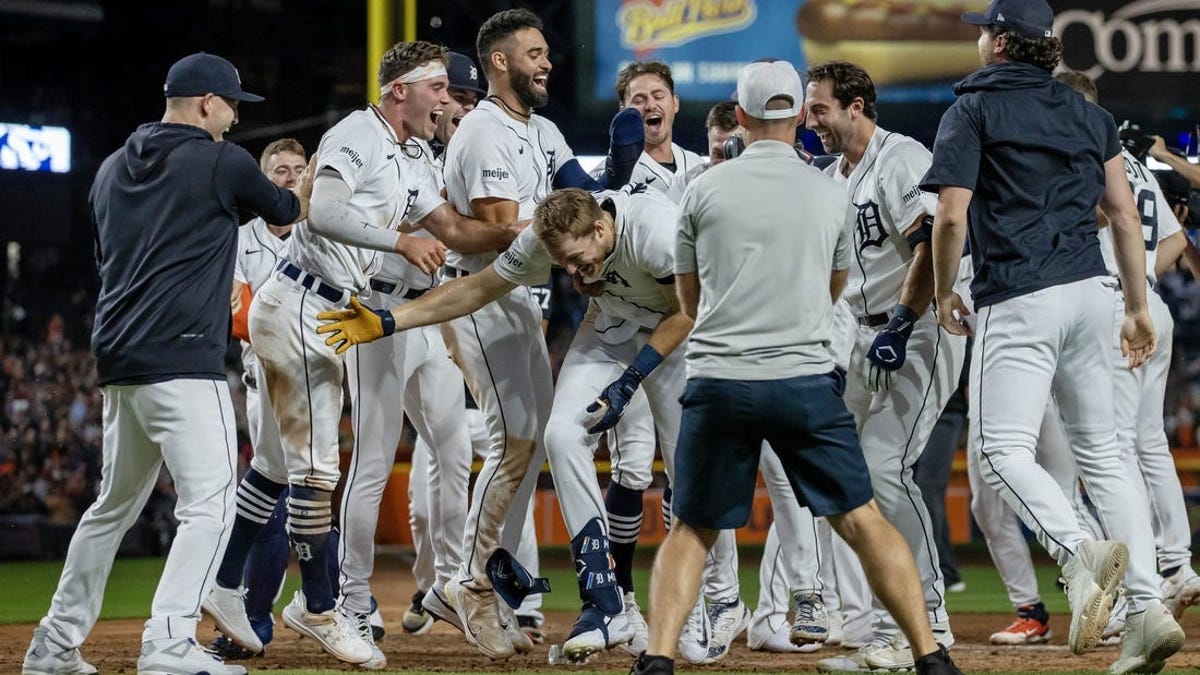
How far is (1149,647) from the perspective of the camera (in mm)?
4914

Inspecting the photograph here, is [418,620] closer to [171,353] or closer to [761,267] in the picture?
[171,353]

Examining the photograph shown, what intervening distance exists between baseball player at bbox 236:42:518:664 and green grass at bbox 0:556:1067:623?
256 cm

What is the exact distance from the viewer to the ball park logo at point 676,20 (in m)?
11.8

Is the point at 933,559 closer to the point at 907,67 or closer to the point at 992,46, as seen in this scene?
the point at 992,46

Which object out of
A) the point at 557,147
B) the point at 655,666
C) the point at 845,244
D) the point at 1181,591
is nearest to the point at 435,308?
the point at 557,147

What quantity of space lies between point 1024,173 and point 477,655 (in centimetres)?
276

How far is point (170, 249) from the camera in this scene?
5020mm

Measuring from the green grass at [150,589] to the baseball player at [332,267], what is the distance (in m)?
2.56

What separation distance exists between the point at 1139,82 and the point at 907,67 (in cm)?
169

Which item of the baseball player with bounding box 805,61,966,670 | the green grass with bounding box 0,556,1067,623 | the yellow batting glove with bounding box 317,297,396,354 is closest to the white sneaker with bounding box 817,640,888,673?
the baseball player with bounding box 805,61,966,670

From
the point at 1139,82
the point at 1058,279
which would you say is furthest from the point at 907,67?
the point at 1058,279

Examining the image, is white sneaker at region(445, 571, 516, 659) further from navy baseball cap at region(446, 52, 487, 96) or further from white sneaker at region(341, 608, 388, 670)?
navy baseball cap at region(446, 52, 487, 96)

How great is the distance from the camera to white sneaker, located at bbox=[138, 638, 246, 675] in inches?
190

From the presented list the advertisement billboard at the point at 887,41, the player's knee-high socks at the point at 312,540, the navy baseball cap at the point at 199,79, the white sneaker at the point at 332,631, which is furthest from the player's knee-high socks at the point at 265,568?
the advertisement billboard at the point at 887,41
